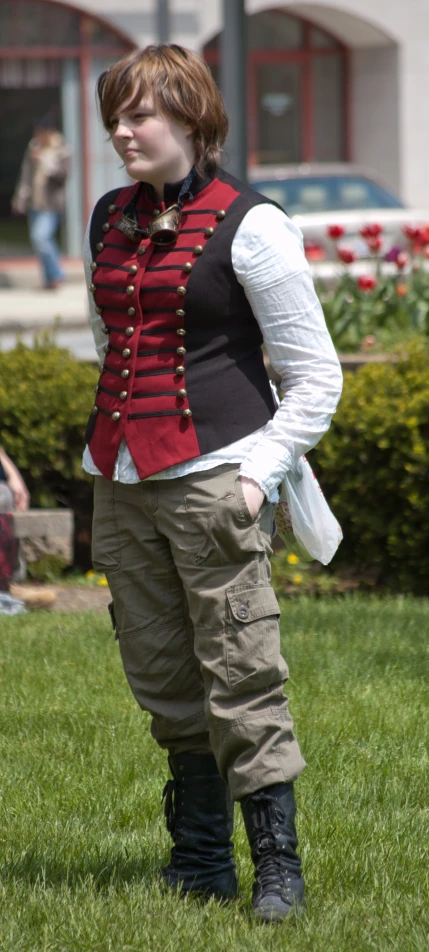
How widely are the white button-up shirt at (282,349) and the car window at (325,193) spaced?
440 inches

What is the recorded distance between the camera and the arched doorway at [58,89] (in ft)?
65.6

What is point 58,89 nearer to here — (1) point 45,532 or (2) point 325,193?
(2) point 325,193

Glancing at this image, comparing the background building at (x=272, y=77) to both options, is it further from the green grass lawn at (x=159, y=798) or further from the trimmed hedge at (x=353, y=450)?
the green grass lawn at (x=159, y=798)

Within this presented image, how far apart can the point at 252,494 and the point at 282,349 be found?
12.3 inches

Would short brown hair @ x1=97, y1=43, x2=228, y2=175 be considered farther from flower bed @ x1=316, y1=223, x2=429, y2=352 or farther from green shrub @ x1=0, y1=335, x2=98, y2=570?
flower bed @ x1=316, y1=223, x2=429, y2=352

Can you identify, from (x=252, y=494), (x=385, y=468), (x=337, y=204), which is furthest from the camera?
(x=337, y=204)

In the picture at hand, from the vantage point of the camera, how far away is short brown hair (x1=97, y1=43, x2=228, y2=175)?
273cm

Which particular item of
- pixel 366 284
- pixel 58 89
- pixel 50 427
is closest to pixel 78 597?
pixel 50 427

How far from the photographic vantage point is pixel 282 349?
2.80 m

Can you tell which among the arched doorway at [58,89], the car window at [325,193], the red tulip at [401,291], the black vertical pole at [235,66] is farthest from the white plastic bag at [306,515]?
the arched doorway at [58,89]

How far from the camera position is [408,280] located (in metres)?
8.84

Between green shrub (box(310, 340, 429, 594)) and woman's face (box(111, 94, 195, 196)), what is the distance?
136 inches

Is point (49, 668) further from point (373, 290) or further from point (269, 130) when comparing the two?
point (269, 130)

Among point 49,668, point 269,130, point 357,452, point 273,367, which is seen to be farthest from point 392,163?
Result: point 273,367
